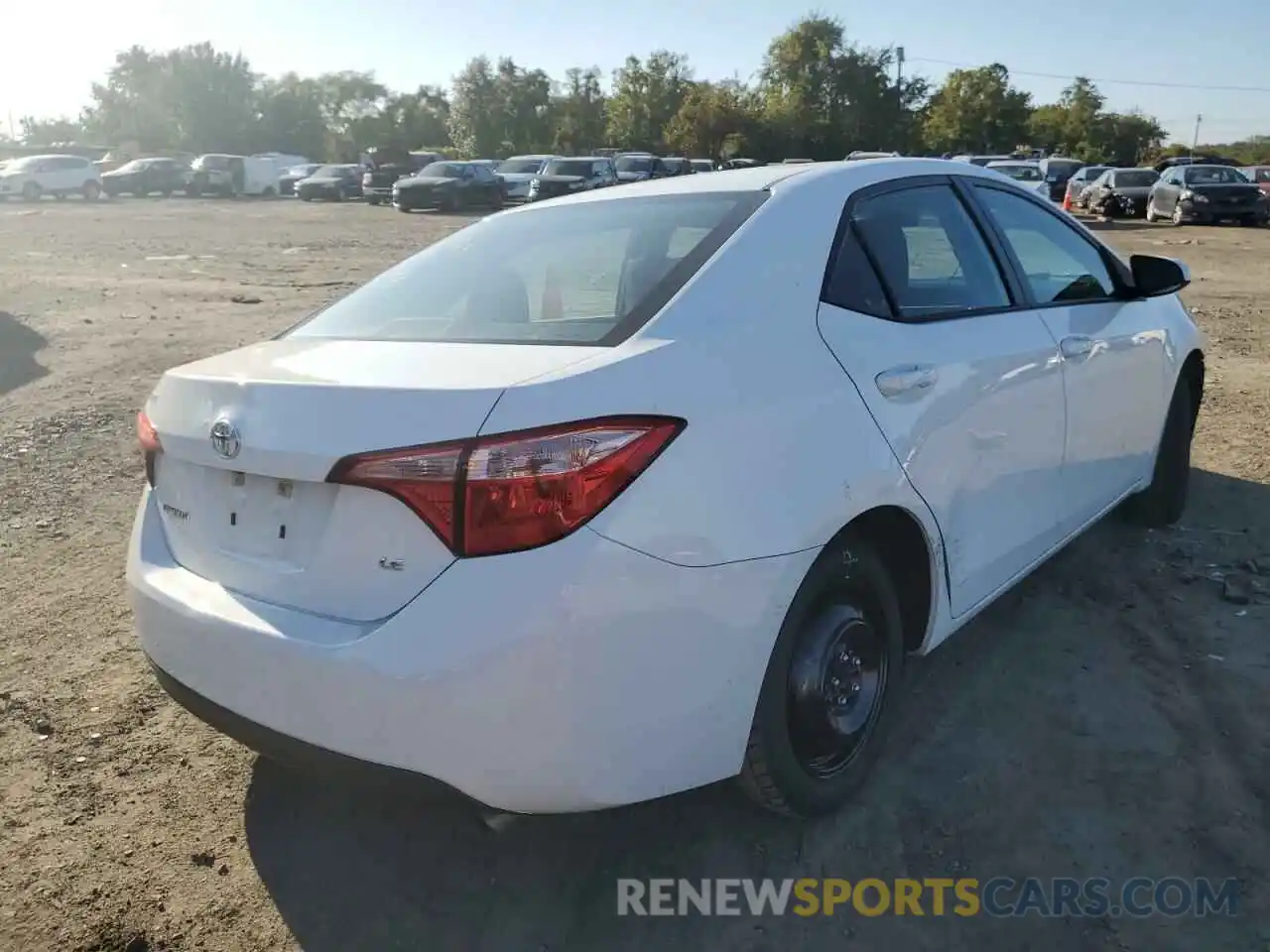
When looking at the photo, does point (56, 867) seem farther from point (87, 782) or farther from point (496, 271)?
point (496, 271)

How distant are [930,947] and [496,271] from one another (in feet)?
6.79

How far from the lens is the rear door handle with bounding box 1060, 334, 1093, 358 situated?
3.58 metres

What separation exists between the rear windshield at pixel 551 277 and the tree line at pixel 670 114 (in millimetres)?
55264

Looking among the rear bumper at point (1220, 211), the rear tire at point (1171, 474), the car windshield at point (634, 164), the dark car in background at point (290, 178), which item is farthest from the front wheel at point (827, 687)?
the dark car in background at point (290, 178)

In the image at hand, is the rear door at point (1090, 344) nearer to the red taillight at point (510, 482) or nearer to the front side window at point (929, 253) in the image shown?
the front side window at point (929, 253)

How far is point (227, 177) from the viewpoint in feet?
148

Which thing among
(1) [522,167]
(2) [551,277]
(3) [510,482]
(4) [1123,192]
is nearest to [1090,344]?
(2) [551,277]

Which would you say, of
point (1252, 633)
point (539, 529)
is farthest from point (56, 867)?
point (1252, 633)

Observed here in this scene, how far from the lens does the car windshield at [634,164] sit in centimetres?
3514

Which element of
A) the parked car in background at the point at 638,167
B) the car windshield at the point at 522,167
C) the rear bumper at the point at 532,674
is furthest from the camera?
the car windshield at the point at 522,167

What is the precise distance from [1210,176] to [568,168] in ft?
59.0

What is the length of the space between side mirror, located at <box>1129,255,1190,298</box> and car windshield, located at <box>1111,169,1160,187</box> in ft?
95.5

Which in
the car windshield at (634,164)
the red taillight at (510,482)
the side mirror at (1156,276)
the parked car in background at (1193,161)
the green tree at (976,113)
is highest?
the green tree at (976,113)

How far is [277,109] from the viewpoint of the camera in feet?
283
